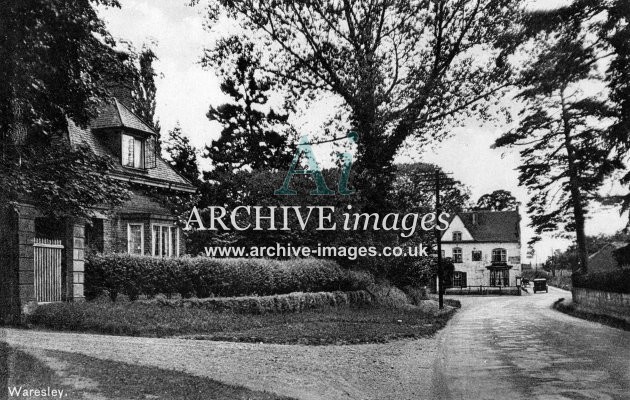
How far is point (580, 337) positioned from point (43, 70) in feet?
52.2

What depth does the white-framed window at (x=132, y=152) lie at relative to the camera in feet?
78.2

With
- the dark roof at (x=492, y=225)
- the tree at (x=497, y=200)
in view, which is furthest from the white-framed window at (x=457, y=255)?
the tree at (x=497, y=200)

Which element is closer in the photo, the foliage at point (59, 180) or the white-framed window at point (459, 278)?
the foliage at point (59, 180)

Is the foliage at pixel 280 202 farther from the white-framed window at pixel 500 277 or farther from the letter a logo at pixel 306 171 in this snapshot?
the white-framed window at pixel 500 277

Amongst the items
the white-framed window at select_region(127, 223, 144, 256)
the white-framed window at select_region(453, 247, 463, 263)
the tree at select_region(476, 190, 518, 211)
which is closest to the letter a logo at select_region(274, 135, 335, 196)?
the white-framed window at select_region(127, 223, 144, 256)

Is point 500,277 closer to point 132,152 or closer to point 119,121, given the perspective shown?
point 132,152

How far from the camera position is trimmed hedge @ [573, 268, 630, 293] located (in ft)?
77.6

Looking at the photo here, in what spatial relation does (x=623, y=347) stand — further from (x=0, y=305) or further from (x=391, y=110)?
(x=0, y=305)

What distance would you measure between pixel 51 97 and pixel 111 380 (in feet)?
15.1

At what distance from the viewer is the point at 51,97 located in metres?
9.66

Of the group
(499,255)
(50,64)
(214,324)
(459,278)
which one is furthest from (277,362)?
(499,255)

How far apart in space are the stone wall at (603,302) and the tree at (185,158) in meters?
18.3

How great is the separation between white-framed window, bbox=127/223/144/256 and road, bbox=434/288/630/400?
37.9ft

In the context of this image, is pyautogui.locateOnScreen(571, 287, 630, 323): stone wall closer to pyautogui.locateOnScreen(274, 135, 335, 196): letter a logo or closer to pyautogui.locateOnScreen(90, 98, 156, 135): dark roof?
pyautogui.locateOnScreen(274, 135, 335, 196): letter a logo
